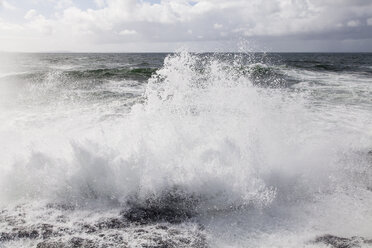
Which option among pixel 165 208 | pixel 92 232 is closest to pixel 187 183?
pixel 165 208

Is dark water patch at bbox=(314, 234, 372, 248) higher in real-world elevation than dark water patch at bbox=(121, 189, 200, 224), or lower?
lower

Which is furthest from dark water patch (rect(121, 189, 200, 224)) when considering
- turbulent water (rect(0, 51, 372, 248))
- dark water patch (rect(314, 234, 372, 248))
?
dark water patch (rect(314, 234, 372, 248))

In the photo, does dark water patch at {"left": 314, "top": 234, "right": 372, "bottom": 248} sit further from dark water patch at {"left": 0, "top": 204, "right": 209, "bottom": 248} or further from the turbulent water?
dark water patch at {"left": 0, "top": 204, "right": 209, "bottom": 248}

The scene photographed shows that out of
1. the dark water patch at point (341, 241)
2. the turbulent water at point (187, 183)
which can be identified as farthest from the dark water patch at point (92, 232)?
the dark water patch at point (341, 241)

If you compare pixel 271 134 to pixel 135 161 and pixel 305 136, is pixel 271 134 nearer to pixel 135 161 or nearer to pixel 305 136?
pixel 305 136

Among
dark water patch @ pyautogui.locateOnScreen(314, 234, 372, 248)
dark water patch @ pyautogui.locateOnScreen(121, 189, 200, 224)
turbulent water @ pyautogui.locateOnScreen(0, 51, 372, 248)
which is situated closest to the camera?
dark water patch @ pyautogui.locateOnScreen(314, 234, 372, 248)

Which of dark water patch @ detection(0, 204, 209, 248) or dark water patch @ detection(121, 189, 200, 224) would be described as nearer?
dark water patch @ detection(0, 204, 209, 248)

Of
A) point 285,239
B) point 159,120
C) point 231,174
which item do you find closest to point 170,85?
point 159,120

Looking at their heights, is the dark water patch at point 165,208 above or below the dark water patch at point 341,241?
above

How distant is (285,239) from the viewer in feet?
12.1

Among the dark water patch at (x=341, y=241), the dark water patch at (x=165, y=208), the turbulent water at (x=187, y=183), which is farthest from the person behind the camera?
the dark water patch at (x=165, y=208)

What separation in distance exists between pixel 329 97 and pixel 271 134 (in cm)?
828

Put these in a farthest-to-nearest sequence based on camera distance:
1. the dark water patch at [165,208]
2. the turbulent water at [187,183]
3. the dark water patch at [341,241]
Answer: the dark water patch at [165,208], the turbulent water at [187,183], the dark water patch at [341,241]

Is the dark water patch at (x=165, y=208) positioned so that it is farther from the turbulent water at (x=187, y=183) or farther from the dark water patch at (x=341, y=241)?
the dark water patch at (x=341, y=241)
